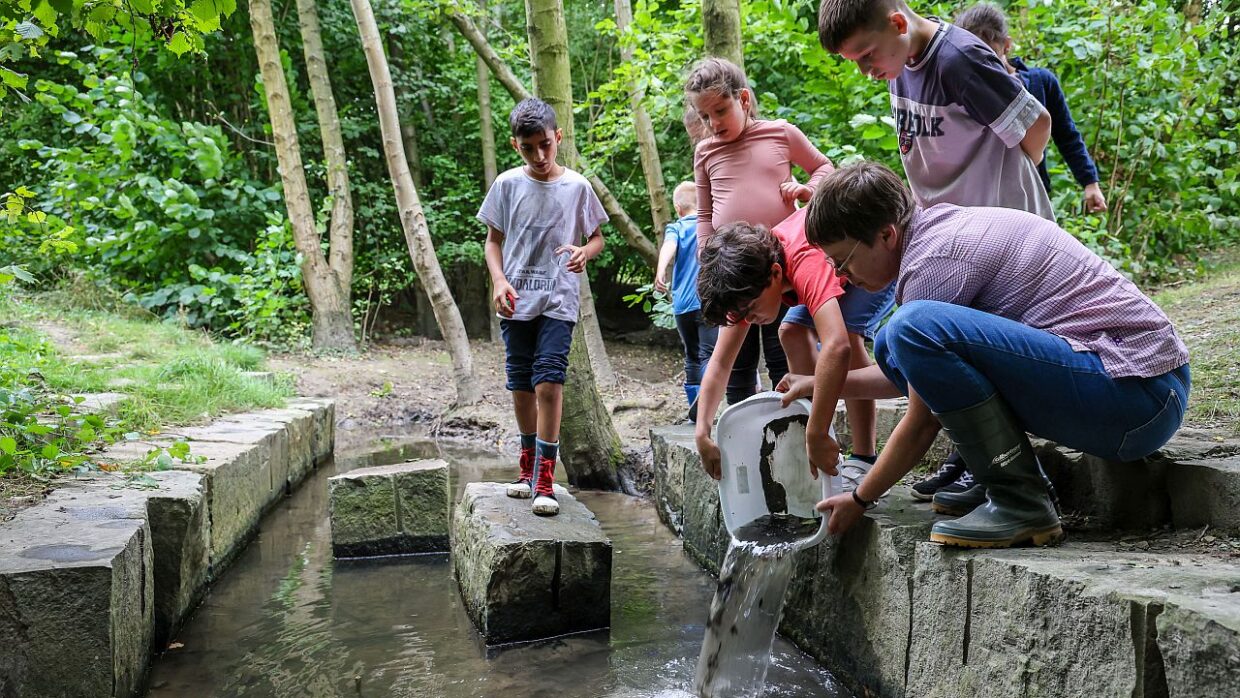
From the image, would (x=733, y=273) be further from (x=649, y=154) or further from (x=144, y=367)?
(x=649, y=154)

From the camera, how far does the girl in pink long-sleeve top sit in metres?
3.63

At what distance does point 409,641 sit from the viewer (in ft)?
10.4

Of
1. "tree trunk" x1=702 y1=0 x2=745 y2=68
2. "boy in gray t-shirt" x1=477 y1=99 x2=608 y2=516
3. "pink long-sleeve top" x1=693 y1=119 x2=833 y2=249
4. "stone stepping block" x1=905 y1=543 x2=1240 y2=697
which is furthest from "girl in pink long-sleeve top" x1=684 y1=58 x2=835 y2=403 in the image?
"stone stepping block" x1=905 y1=543 x2=1240 y2=697

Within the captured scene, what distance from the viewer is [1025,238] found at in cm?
215

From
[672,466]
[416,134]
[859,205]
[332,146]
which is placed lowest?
[672,466]

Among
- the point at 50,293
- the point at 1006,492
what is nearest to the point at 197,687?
the point at 1006,492

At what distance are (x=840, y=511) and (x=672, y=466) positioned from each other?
2.18 metres

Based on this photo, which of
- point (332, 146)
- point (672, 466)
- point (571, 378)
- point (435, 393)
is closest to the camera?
point (672, 466)

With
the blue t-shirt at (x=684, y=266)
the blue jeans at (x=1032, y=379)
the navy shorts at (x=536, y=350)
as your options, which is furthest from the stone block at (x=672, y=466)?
the blue jeans at (x=1032, y=379)

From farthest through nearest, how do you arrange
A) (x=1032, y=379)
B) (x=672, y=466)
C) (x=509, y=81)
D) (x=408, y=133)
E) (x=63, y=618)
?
(x=408, y=133)
(x=509, y=81)
(x=672, y=466)
(x=63, y=618)
(x=1032, y=379)

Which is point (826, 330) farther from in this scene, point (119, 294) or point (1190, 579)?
point (119, 294)

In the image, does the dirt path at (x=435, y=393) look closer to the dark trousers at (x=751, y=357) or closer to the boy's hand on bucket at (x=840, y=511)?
the dark trousers at (x=751, y=357)

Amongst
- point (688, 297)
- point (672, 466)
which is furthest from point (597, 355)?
point (672, 466)

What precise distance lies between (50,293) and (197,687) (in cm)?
864
